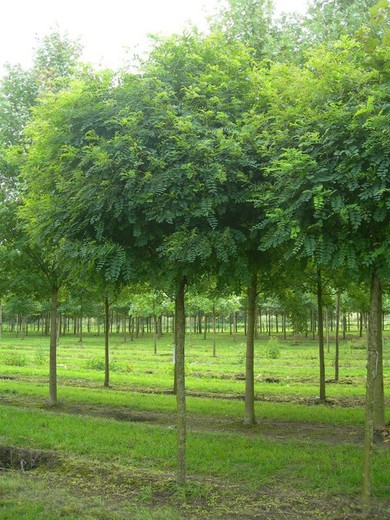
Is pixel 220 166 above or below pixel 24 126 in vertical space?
below

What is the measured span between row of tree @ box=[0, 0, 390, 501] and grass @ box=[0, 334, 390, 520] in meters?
0.81

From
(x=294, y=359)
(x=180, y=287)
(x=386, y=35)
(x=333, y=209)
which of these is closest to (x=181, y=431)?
(x=180, y=287)

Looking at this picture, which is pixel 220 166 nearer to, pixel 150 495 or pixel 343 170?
pixel 343 170

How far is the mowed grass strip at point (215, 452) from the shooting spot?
7016 millimetres

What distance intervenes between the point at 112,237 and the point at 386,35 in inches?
164

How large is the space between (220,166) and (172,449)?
493cm

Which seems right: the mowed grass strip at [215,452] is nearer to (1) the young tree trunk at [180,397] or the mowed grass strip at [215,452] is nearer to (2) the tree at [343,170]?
(1) the young tree trunk at [180,397]

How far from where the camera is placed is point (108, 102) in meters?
6.57

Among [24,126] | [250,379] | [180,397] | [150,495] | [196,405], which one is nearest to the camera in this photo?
[150,495]

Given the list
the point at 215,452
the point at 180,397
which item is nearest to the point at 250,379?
the point at 215,452

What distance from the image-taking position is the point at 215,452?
8258 millimetres

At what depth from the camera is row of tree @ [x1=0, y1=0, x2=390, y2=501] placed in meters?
5.48

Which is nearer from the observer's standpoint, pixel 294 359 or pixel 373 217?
pixel 373 217

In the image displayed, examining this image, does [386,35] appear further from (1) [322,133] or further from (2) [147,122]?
(2) [147,122]
